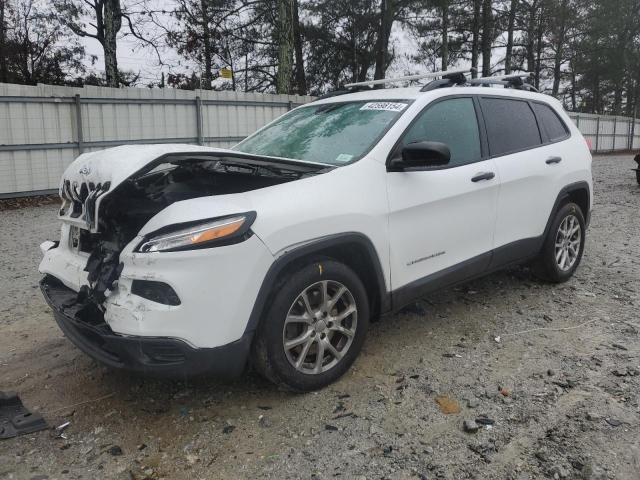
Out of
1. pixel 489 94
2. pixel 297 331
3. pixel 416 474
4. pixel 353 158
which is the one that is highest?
pixel 489 94

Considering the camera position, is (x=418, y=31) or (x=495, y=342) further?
(x=418, y=31)

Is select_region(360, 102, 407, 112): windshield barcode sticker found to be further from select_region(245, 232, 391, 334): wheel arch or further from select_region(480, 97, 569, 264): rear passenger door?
select_region(245, 232, 391, 334): wheel arch

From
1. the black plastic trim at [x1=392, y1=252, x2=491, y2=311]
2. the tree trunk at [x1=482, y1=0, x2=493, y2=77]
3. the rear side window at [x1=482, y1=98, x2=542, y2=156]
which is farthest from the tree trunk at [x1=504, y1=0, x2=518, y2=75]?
the black plastic trim at [x1=392, y1=252, x2=491, y2=311]

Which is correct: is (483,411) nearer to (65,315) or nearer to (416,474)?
(416,474)

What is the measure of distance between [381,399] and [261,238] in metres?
1.19

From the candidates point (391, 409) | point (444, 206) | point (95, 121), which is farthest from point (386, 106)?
point (95, 121)

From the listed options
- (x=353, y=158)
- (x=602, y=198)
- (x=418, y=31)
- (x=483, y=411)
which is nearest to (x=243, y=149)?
(x=353, y=158)

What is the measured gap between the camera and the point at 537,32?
28.7 metres

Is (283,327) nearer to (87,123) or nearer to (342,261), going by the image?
(342,261)

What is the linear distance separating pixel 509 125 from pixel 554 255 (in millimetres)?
1285

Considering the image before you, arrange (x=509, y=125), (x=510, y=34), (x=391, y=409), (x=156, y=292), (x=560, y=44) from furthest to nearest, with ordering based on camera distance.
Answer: (x=560, y=44) → (x=510, y=34) → (x=509, y=125) → (x=391, y=409) → (x=156, y=292)

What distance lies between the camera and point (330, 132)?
3.95 metres

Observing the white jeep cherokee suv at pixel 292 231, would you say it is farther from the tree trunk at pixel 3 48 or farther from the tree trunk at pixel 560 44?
the tree trunk at pixel 560 44

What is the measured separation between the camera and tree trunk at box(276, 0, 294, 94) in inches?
626
